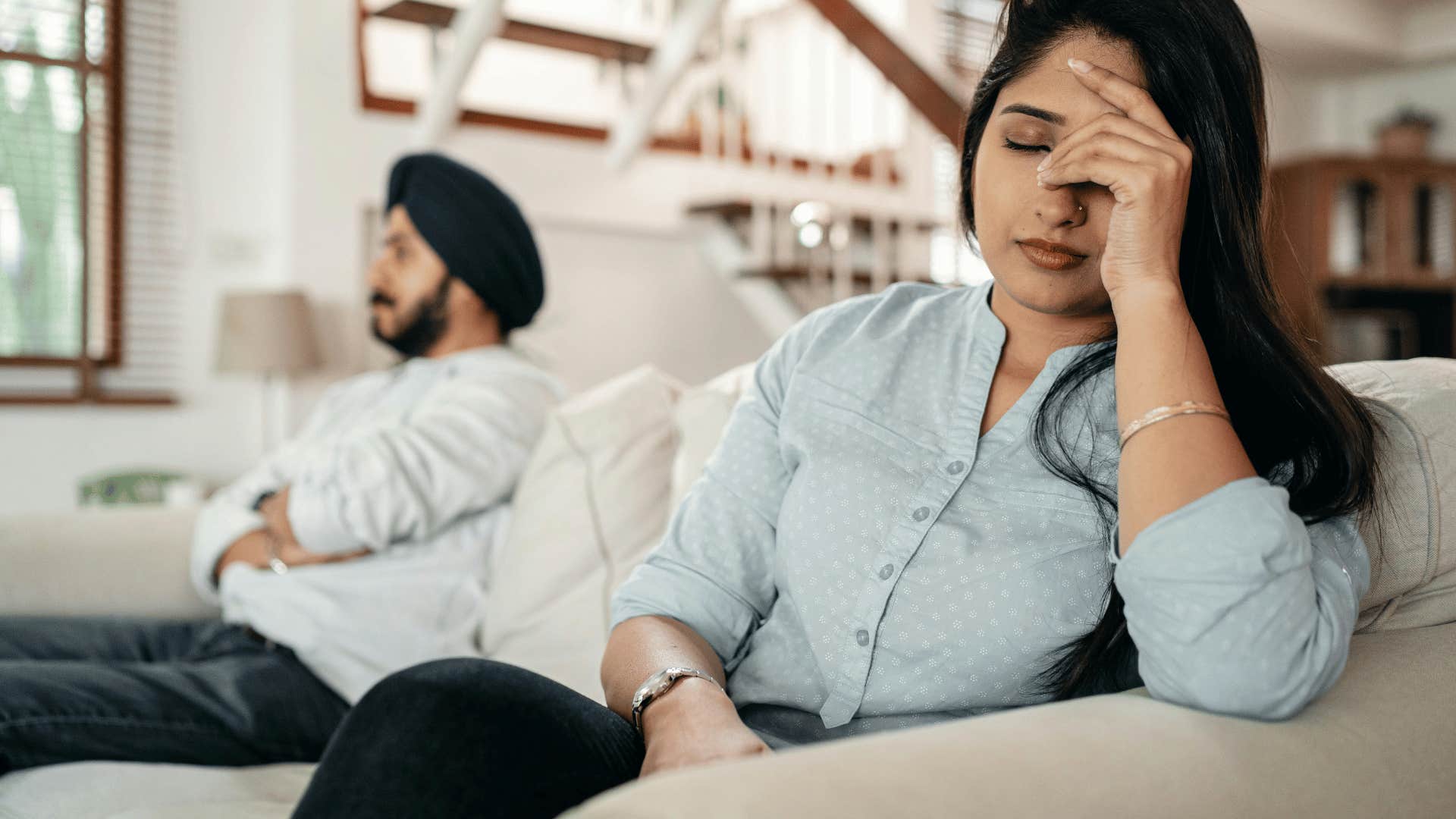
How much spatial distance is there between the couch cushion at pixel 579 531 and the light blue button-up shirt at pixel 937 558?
52cm

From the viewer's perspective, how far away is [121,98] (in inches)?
152

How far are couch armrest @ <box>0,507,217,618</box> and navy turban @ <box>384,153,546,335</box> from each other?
69cm

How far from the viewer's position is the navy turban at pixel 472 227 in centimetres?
221

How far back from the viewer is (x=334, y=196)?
397cm

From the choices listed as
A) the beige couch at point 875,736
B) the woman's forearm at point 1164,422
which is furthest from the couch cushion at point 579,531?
the woman's forearm at point 1164,422

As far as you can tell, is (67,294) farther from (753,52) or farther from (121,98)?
(753,52)

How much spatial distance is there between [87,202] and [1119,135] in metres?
3.79

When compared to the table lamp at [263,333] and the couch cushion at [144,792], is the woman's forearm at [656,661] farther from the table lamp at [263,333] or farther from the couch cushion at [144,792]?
the table lamp at [263,333]

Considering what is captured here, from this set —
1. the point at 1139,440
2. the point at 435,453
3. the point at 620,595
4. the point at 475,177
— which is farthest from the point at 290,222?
the point at 1139,440

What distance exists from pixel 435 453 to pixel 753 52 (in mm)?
3963

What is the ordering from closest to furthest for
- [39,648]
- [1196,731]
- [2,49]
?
[1196,731], [39,648], [2,49]

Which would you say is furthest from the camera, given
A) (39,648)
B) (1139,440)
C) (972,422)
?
(39,648)

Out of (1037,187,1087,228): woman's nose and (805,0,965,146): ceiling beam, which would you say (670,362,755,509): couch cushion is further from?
(805,0,965,146): ceiling beam

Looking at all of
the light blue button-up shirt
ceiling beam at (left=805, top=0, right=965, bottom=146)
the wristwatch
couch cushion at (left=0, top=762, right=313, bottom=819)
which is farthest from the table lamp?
the wristwatch
